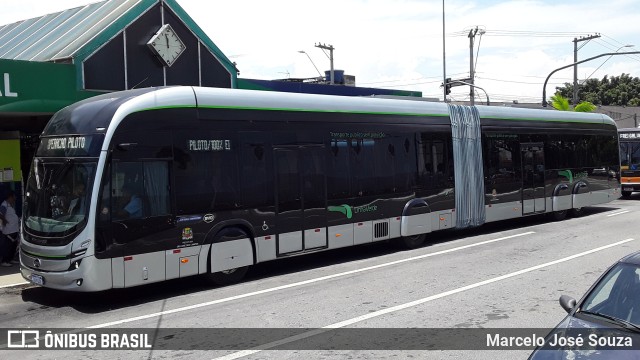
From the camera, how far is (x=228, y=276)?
1155cm

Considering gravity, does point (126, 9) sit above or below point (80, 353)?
above

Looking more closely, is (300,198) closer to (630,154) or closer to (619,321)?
(619,321)

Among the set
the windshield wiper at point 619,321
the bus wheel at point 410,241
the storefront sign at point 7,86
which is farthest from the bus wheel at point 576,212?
the storefront sign at point 7,86

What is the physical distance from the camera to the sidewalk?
1174 cm

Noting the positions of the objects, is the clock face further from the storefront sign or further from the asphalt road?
the asphalt road

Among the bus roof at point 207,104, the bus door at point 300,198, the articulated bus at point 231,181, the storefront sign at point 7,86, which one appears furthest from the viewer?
the storefront sign at point 7,86

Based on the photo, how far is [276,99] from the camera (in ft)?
40.2

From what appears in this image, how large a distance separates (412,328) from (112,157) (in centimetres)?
526

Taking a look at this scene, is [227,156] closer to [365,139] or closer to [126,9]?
[365,139]

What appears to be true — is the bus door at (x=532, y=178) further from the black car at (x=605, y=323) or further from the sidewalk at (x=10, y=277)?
the sidewalk at (x=10, y=277)

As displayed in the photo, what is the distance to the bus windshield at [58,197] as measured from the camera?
9.59m

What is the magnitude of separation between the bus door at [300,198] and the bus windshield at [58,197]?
12.2 feet

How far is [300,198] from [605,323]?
25.3 feet

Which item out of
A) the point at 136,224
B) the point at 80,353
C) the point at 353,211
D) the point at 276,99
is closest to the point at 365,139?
the point at 353,211
